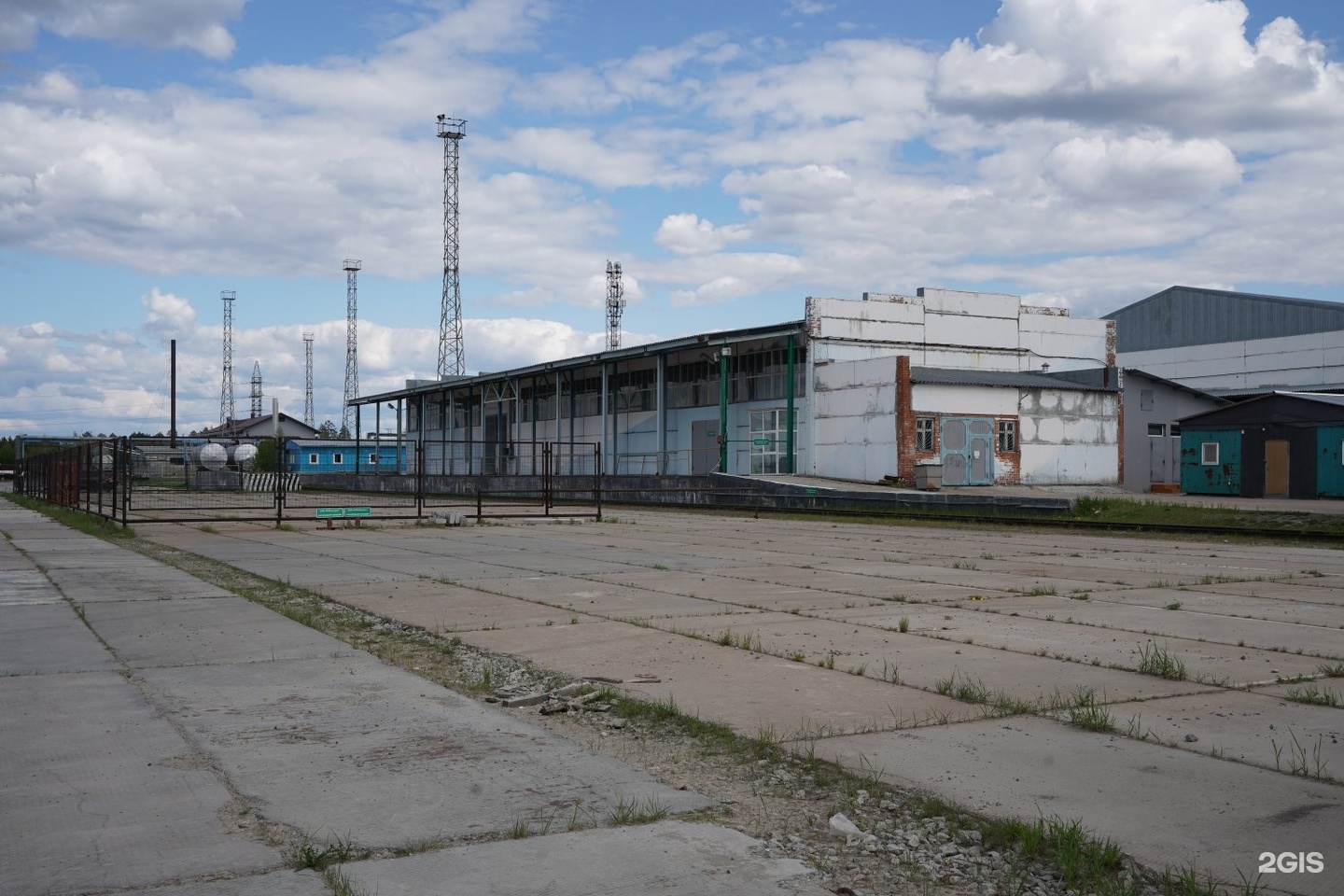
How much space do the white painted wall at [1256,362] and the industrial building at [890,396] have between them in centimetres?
1090

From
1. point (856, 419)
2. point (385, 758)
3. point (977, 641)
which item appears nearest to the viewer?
point (385, 758)

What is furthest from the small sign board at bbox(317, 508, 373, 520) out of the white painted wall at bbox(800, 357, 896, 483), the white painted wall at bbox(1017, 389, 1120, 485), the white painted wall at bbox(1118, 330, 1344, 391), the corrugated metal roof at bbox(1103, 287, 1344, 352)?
the corrugated metal roof at bbox(1103, 287, 1344, 352)

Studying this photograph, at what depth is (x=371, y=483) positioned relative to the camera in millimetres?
55938

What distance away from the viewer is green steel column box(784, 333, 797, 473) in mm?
42625

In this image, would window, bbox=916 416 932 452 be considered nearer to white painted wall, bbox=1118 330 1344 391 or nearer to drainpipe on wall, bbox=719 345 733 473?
drainpipe on wall, bbox=719 345 733 473

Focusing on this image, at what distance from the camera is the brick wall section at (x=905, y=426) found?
129 feet

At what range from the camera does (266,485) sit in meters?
49.2

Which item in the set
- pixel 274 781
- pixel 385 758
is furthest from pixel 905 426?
pixel 274 781

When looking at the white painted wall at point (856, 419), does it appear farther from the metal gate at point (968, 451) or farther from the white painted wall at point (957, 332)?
the metal gate at point (968, 451)

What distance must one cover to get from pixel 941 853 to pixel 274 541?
689 inches

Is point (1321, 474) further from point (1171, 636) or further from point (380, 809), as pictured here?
point (380, 809)

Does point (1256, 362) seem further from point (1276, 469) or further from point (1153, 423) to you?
point (1276, 469)

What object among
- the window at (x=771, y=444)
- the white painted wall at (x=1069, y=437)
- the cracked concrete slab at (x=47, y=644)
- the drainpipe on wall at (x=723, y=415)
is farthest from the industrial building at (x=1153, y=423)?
the cracked concrete slab at (x=47, y=644)

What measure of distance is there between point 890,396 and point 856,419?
82.5 inches
